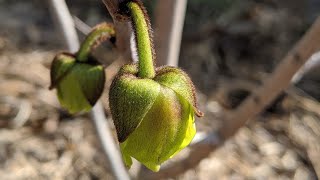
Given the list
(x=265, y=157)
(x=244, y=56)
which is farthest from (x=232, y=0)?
(x=265, y=157)

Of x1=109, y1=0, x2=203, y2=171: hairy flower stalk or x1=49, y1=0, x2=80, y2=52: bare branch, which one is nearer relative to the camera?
x1=109, y1=0, x2=203, y2=171: hairy flower stalk

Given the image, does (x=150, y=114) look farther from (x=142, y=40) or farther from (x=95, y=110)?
(x=95, y=110)

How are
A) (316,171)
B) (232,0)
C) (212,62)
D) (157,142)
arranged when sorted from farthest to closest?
(232,0) → (212,62) → (316,171) → (157,142)

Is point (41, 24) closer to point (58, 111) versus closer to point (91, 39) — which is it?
point (58, 111)

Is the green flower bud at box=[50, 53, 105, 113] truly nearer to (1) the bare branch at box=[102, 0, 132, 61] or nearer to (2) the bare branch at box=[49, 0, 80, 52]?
(1) the bare branch at box=[102, 0, 132, 61]

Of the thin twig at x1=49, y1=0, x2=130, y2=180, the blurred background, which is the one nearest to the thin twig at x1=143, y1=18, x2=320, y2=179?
the thin twig at x1=49, y1=0, x2=130, y2=180
